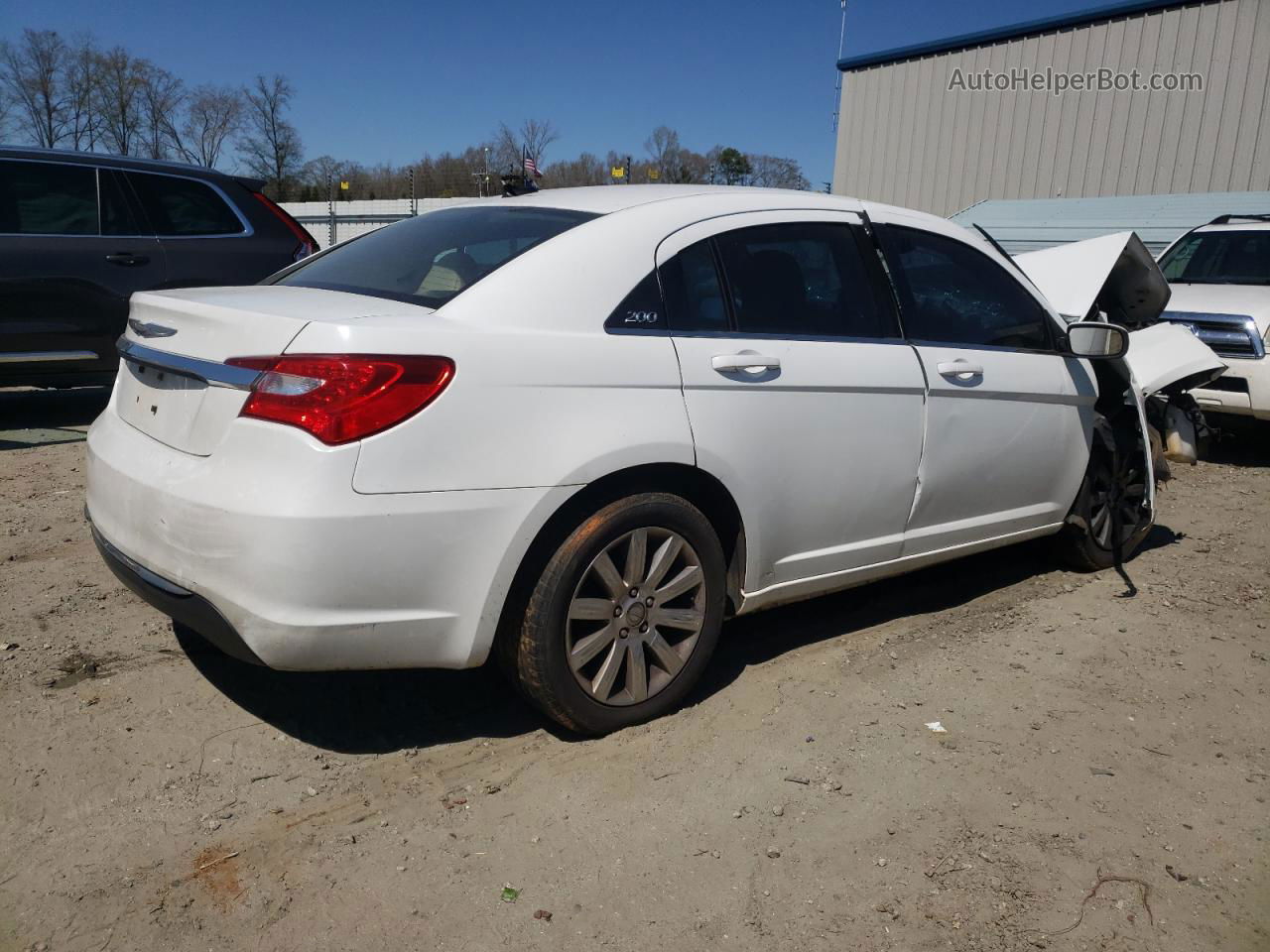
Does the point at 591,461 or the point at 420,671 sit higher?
the point at 591,461

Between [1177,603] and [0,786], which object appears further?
[1177,603]

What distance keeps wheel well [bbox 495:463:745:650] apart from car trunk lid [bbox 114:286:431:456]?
687 millimetres

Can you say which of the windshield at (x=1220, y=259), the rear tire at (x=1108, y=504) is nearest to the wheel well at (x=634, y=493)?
the rear tire at (x=1108, y=504)

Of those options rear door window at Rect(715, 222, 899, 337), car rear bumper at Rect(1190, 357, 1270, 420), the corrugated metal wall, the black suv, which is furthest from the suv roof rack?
the black suv

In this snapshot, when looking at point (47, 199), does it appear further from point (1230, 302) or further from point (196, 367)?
point (1230, 302)

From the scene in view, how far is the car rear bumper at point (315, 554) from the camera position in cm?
250

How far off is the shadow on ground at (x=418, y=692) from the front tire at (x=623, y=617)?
236 millimetres

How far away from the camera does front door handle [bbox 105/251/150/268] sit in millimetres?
6824

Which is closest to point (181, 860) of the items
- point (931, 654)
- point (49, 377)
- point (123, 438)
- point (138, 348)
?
point (123, 438)

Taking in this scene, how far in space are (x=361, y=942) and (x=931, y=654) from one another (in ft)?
8.03

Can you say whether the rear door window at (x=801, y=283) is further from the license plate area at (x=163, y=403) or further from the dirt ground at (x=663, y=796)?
the license plate area at (x=163, y=403)

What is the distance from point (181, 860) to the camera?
2500 millimetres

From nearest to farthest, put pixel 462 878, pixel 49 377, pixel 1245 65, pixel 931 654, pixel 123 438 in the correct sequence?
pixel 462 878
pixel 123 438
pixel 931 654
pixel 49 377
pixel 1245 65

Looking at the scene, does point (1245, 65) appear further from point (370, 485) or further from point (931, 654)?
point (370, 485)
